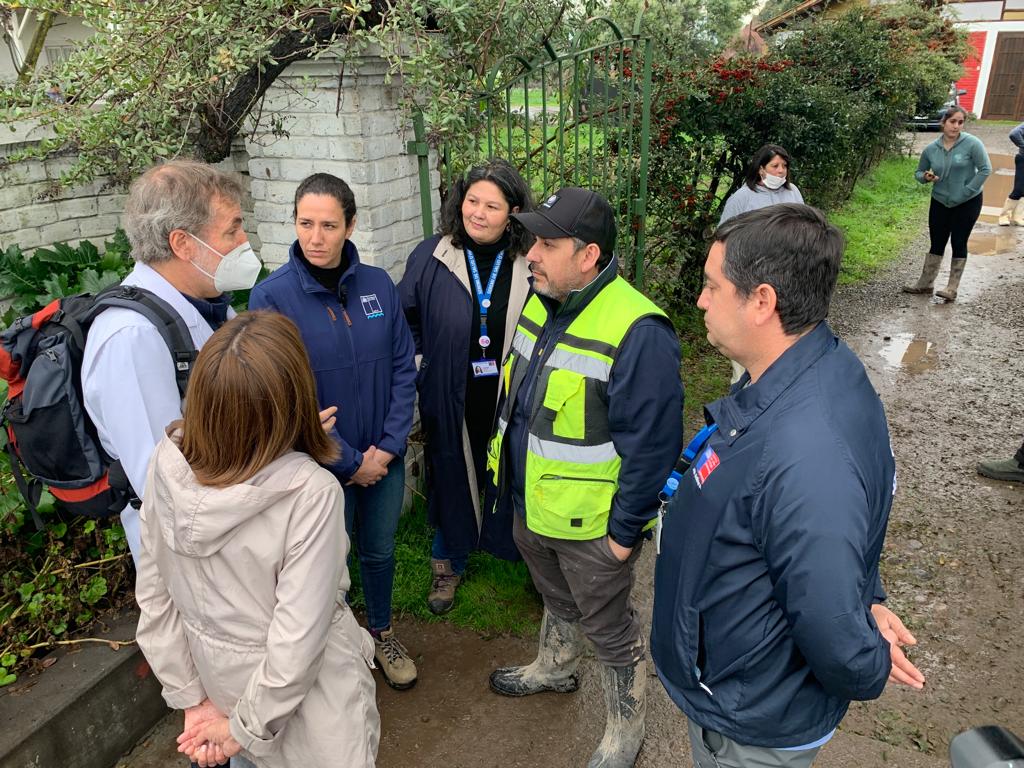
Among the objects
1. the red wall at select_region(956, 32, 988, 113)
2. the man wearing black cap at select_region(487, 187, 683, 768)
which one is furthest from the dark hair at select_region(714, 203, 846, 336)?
the red wall at select_region(956, 32, 988, 113)

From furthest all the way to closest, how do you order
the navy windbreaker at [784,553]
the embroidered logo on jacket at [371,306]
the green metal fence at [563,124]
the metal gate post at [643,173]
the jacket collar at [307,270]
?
the metal gate post at [643,173] → the green metal fence at [563,124] → the embroidered logo on jacket at [371,306] → the jacket collar at [307,270] → the navy windbreaker at [784,553]

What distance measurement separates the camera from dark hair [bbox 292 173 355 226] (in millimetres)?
2600

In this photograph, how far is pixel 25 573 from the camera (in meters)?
2.99

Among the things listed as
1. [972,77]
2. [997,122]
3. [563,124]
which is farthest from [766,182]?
[972,77]

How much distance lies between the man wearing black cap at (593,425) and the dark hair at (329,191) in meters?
0.64

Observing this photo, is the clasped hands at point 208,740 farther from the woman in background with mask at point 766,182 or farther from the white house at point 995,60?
the white house at point 995,60

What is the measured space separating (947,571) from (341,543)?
3356 mm

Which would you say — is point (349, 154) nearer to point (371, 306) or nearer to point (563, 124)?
point (371, 306)

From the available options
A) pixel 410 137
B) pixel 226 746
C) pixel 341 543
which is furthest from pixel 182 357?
pixel 410 137

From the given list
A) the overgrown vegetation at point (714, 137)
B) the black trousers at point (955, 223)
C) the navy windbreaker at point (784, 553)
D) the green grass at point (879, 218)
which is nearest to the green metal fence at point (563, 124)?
the overgrown vegetation at point (714, 137)

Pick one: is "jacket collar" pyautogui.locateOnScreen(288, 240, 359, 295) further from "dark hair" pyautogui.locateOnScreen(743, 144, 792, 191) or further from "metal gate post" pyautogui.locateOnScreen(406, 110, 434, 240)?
"dark hair" pyautogui.locateOnScreen(743, 144, 792, 191)

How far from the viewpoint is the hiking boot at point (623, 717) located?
262 centimetres

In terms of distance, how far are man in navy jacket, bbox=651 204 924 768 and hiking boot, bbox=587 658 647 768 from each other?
81cm

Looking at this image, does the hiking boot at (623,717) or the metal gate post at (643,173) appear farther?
the metal gate post at (643,173)
